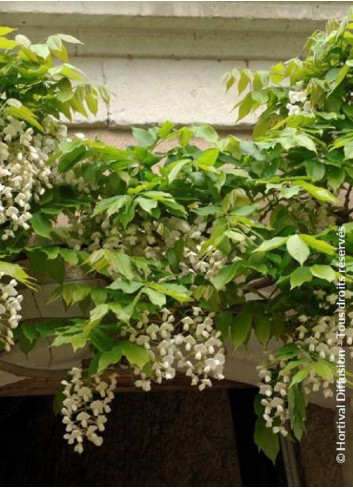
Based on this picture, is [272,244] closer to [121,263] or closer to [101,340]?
[121,263]

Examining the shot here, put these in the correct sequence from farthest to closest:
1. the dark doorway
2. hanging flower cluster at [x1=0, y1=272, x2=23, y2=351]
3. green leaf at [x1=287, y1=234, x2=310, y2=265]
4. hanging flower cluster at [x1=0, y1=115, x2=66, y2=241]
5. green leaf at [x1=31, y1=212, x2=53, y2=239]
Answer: the dark doorway
green leaf at [x1=31, y1=212, x2=53, y2=239]
hanging flower cluster at [x1=0, y1=115, x2=66, y2=241]
hanging flower cluster at [x1=0, y1=272, x2=23, y2=351]
green leaf at [x1=287, y1=234, x2=310, y2=265]

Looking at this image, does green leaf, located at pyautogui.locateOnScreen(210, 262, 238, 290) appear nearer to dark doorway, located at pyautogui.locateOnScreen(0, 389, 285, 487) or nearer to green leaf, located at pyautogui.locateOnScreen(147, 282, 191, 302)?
green leaf, located at pyautogui.locateOnScreen(147, 282, 191, 302)

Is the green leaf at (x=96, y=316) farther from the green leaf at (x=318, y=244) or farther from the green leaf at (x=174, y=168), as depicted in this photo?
the green leaf at (x=318, y=244)

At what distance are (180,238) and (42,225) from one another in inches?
16.5

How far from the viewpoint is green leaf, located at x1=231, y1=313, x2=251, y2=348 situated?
3373 mm

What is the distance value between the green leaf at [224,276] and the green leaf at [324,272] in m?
0.23

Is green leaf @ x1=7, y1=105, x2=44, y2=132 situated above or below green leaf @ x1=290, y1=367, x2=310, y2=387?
above

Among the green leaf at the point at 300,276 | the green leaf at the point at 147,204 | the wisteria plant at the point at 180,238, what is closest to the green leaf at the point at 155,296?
the wisteria plant at the point at 180,238

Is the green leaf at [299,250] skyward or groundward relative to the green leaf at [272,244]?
groundward

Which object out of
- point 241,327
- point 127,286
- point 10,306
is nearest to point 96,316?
point 127,286

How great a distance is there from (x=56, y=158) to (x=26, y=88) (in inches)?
9.8

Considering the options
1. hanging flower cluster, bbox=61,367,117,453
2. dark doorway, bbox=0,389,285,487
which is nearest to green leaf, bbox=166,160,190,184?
hanging flower cluster, bbox=61,367,117,453

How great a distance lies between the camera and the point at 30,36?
13.6ft

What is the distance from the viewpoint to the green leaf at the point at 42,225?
3.43 metres
